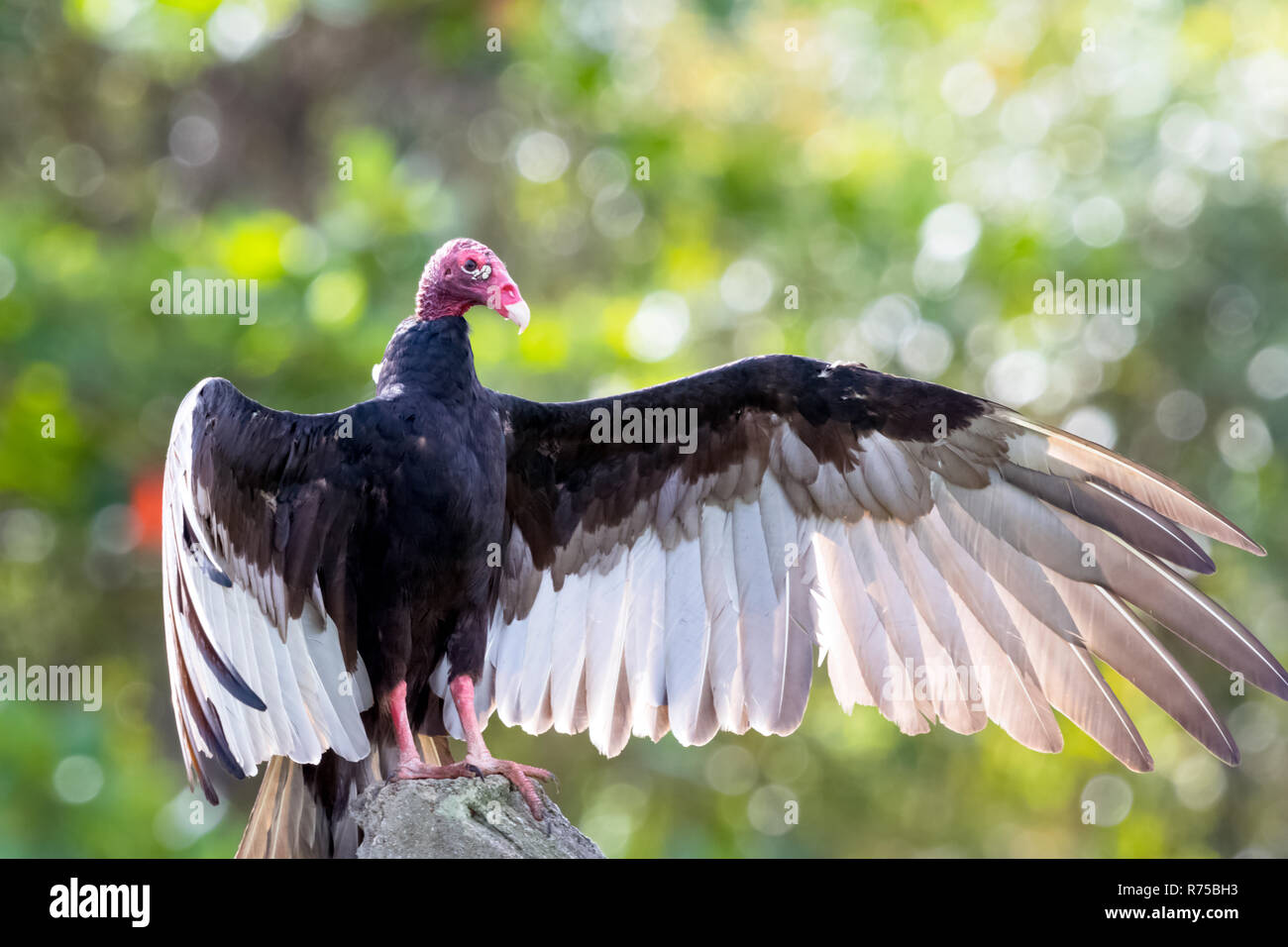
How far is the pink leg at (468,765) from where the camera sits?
129 inches

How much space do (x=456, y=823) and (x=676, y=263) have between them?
8293mm

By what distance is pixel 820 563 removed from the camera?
13.1 feet

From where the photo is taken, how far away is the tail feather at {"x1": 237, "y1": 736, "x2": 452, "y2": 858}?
3.47 m

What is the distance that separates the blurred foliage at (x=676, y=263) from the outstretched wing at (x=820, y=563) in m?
4.05

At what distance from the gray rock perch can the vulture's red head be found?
118cm

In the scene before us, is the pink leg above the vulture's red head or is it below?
below

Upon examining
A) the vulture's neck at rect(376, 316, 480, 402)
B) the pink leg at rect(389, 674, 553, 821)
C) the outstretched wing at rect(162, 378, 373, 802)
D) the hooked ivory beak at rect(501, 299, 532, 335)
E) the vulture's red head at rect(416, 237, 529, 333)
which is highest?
the vulture's red head at rect(416, 237, 529, 333)

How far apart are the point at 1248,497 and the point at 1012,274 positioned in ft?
8.37

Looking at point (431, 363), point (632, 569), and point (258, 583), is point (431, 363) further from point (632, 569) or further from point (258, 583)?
point (632, 569)

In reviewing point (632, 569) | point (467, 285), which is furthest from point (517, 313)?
point (632, 569)

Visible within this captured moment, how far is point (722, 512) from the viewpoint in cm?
410

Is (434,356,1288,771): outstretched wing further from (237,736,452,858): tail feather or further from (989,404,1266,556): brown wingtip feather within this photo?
(237,736,452,858): tail feather

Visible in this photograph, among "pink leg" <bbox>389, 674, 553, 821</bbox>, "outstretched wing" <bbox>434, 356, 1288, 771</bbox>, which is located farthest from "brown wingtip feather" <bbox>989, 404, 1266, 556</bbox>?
"pink leg" <bbox>389, 674, 553, 821</bbox>

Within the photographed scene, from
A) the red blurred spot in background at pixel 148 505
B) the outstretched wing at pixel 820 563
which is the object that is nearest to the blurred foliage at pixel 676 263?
the red blurred spot in background at pixel 148 505
